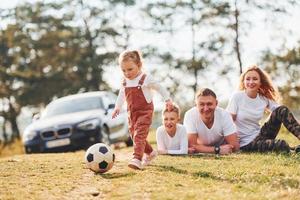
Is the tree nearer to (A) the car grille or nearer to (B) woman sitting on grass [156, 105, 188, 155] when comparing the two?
(A) the car grille

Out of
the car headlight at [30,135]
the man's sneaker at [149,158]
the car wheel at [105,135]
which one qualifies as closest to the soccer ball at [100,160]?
the man's sneaker at [149,158]

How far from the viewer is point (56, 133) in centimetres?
1402

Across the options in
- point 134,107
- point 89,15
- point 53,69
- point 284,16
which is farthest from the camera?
point 53,69

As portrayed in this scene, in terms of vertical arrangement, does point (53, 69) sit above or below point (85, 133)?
above

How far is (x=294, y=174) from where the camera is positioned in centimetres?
610

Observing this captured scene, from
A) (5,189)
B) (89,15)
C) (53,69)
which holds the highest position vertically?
(89,15)

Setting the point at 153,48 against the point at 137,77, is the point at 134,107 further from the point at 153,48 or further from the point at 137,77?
the point at 153,48

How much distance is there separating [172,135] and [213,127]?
2.29 feet

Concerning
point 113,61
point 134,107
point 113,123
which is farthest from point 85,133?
point 113,61

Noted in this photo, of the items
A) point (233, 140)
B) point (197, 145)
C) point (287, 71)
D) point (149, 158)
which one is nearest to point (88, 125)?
point (197, 145)

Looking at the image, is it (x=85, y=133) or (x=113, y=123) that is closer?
(x=85, y=133)

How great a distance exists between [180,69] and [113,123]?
Answer: 53.4 feet

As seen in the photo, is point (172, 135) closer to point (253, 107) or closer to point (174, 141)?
point (174, 141)

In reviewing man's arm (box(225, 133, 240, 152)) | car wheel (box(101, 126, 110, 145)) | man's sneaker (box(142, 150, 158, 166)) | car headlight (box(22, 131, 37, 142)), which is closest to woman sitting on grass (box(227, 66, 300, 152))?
man's arm (box(225, 133, 240, 152))
